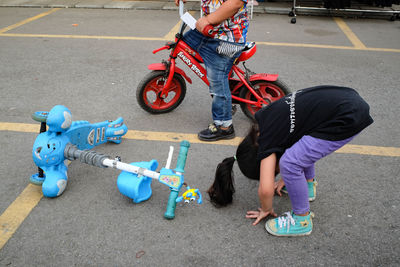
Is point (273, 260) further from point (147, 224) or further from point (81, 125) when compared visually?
point (81, 125)

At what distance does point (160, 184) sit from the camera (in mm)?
2840

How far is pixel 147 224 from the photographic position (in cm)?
246

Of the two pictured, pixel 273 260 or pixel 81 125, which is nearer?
pixel 273 260

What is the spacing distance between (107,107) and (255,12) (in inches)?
210

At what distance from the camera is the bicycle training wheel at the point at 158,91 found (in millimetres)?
3664

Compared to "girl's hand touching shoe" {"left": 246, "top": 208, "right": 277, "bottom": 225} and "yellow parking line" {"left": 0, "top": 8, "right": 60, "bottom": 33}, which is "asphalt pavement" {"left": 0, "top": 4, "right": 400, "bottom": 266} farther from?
"yellow parking line" {"left": 0, "top": 8, "right": 60, "bottom": 33}

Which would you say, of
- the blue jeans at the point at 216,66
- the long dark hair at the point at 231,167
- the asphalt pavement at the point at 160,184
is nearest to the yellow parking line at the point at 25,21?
the asphalt pavement at the point at 160,184

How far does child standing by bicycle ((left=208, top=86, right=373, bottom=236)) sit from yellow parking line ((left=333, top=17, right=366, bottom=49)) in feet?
15.4

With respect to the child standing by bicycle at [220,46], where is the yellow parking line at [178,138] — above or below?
below

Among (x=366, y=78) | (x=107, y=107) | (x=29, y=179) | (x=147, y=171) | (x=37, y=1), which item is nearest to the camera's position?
(x=147, y=171)

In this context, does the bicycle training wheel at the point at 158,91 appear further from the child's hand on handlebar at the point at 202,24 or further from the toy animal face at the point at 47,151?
the toy animal face at the point at 47,151

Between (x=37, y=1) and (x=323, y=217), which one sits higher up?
(x=37, y=1)

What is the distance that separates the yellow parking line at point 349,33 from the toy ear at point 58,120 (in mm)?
5251

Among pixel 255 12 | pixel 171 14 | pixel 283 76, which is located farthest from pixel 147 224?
pixel 255 12
